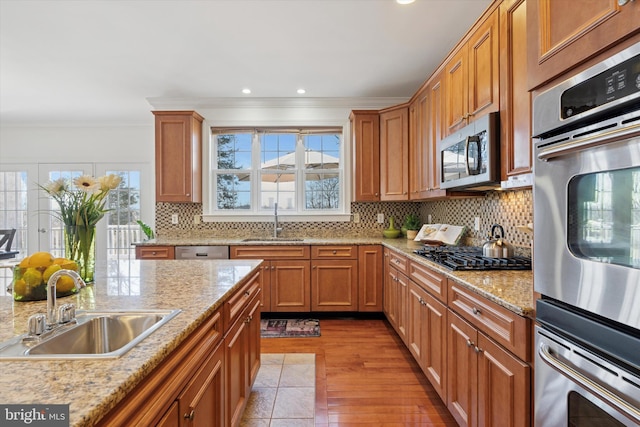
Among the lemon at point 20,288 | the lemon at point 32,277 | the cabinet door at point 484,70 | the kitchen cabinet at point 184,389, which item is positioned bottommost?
the kitchen cabinet at point 184,389

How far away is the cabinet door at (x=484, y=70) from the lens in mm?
1884

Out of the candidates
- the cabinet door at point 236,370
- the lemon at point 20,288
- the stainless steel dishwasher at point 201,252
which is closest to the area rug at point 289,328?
the stainless steel dishwasher at point 201,252

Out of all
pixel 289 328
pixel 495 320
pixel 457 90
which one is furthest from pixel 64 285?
pixel 457 90

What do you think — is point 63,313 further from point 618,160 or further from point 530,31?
point 530,31

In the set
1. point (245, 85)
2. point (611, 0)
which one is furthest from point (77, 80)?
point (611, 0)

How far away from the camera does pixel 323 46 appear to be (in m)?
2.86

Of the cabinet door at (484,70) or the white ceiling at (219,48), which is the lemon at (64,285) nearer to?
the white ceiling at (219,48)

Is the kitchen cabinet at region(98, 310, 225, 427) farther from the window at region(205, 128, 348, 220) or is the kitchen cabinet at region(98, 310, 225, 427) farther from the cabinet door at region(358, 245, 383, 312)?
the window at region(205, 128, 348, 220)

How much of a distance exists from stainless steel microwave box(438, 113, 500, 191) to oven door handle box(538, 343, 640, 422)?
3.71ft

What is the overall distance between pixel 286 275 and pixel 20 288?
8.20ft

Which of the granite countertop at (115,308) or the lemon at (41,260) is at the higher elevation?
the lemon at (41,260)

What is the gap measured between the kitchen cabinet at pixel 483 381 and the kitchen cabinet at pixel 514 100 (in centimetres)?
78

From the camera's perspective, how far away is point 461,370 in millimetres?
1630

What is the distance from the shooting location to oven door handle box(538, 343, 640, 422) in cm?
75
